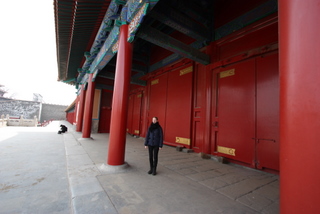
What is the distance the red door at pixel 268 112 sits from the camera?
3434 millimetres

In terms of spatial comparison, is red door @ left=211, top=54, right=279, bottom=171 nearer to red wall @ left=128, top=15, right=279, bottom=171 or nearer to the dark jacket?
red wall @ left=128, top=15, right=279, bottom=171

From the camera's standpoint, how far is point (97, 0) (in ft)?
12.2

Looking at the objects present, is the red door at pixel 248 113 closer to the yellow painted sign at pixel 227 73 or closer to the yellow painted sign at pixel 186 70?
the yellow painted sign at pixel 227 73

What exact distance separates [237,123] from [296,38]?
11.0ft

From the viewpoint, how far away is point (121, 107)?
11.4ft

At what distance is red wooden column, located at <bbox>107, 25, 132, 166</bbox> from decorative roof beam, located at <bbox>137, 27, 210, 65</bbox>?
462mm

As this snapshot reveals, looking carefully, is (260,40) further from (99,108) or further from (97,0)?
(99,108)

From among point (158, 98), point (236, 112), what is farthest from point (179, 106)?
point (236, 112)

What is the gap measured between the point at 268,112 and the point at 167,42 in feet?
9.75

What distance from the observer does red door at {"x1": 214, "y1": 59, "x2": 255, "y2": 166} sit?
3.90 m

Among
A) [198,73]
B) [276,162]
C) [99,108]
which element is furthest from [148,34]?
[99,108]

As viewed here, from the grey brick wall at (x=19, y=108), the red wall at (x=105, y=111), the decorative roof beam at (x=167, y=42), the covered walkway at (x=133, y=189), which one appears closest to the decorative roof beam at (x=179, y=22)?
the decorative roof beam at (x=167, y=42)

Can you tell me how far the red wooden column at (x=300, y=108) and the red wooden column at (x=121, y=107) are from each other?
9.44 ft

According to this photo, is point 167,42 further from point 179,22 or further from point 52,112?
point 52,112
